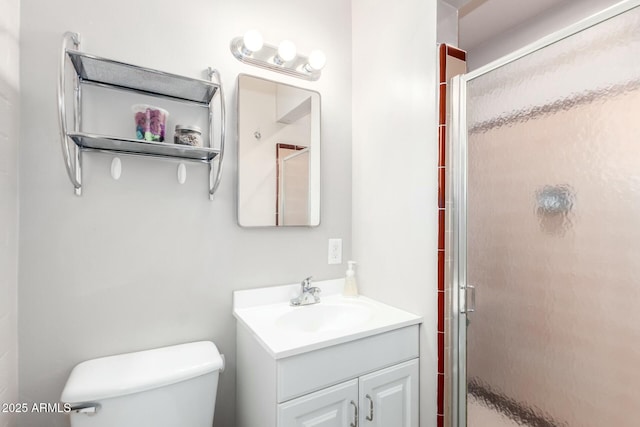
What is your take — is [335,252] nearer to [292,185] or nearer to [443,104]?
[292,185]

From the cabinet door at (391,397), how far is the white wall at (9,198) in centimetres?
117

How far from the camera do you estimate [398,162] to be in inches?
56.1

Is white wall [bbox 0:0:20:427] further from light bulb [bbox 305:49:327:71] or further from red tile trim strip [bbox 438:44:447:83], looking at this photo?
red tile trim strip [bbox 438:44:447:83]

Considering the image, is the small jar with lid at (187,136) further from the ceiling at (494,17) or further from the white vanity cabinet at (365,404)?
the ceiling at (494,17)

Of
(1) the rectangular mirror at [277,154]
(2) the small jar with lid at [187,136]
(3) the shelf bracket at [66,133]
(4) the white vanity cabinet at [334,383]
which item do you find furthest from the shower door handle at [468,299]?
(3) the shelf bracket at [66,133]

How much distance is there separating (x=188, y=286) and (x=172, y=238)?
22 cm

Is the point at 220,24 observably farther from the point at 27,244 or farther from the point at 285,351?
the point at 285,351

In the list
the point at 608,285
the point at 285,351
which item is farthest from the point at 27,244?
the point at 608,285

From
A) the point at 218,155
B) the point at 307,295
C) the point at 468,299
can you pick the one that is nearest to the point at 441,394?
the point at 468,299

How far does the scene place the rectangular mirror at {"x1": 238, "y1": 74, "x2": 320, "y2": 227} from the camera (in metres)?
1.41

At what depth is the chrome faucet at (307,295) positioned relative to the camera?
147 cm

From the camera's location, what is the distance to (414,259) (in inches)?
52.9

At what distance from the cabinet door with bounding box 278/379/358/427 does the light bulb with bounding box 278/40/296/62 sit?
55.8 inches

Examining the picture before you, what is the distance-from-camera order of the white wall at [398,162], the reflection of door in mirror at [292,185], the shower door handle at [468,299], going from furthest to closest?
the reflection of door in mirror at [292,185] < the white wall at [398,162] < the shower door handle at [468,299]
